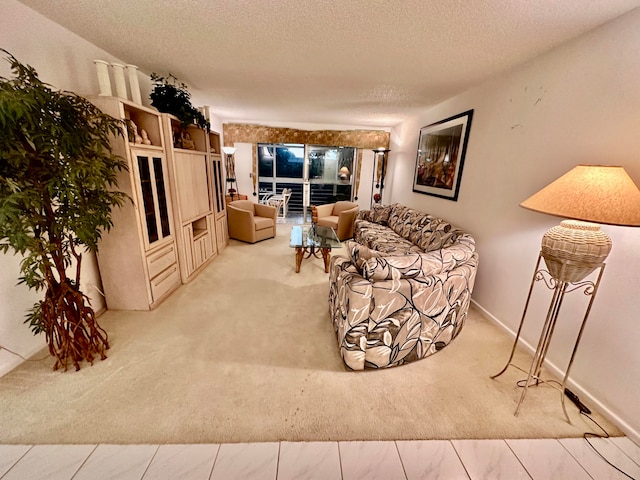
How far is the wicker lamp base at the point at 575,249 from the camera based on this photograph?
129cm

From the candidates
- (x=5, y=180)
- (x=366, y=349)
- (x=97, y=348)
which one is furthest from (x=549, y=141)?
(x=97, y=348)

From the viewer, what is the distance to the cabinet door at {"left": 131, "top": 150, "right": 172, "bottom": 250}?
2244mm

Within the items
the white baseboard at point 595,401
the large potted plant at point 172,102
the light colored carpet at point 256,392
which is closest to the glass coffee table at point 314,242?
the light colored carpet at point 256,392

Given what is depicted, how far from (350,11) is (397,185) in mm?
3930

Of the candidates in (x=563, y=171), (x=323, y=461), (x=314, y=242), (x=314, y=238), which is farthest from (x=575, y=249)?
(x=314, y=238)

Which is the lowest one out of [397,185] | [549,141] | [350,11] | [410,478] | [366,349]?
[410,478]

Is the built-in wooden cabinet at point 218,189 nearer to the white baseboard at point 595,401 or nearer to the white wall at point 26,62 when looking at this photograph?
the white wall at point 26,62

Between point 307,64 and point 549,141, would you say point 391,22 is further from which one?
point 549,141

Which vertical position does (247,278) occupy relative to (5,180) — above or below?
below

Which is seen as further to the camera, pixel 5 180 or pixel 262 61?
pixel 262 61

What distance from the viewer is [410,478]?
1210mm

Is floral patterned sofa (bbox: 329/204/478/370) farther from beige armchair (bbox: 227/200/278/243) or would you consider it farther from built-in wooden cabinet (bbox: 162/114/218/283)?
beige armchair (bbox: 227/200/278/243)

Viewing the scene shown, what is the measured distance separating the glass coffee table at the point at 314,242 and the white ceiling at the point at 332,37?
75.4 inches

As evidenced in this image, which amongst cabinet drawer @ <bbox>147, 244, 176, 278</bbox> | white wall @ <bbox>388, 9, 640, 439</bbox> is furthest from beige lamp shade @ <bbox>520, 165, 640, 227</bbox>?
cabinet drawer @ <bbox>147, 244, 176, 278</bbox>
